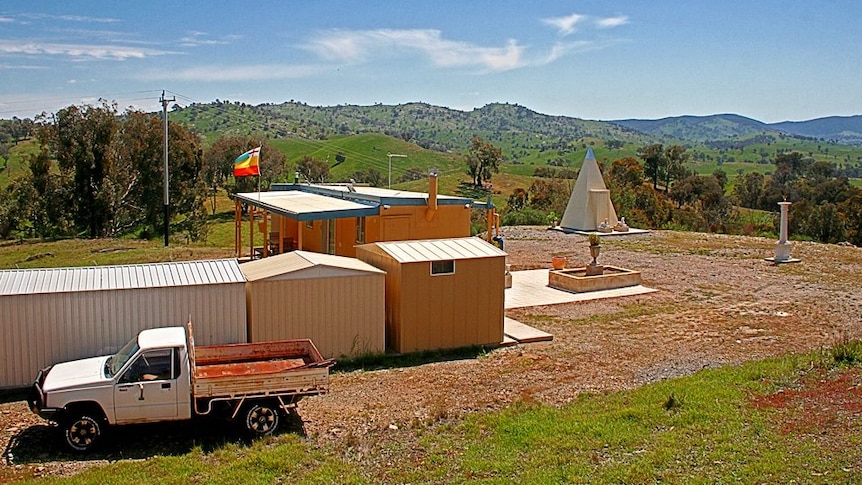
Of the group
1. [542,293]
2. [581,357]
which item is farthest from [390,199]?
[581,357]

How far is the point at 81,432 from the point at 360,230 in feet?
37.6

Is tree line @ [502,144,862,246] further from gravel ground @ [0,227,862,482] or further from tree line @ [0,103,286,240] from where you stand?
tree line @ [0,103,286,240]

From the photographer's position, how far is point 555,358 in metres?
13.4

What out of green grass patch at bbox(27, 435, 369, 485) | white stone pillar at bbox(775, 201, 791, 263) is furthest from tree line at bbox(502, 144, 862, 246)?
green grass patch at bbox(27, 435, 369, 485)

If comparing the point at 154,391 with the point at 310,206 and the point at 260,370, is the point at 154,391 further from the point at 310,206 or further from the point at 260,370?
the point at 310,206

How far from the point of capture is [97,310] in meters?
11.1

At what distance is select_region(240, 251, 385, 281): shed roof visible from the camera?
12.4 metres

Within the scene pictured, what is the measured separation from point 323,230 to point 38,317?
9.96m

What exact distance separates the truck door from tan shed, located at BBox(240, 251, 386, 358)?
3.18 meters

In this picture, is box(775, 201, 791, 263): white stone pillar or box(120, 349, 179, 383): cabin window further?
box(775, 201, 791, 263): white stone pillar

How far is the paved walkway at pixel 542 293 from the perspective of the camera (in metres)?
19.2

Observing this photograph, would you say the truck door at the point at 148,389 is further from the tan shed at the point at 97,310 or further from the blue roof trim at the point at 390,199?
the blue roof trim at the point at 390,199

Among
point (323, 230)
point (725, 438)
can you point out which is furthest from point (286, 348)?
point (323, 230)

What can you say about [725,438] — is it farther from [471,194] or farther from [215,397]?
[471,194]
